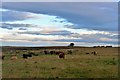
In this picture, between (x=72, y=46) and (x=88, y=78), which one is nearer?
Result: (x=88, y=78)

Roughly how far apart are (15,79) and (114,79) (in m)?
6.44

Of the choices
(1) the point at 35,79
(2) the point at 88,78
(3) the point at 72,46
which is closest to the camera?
(1) the point at 35,79

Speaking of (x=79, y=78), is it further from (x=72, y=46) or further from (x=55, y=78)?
(x=72, y=46)

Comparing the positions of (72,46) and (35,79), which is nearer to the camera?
(35,79)

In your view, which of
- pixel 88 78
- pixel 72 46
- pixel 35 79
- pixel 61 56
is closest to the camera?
pixel 35 79

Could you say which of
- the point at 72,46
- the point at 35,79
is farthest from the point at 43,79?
the point at 72,46

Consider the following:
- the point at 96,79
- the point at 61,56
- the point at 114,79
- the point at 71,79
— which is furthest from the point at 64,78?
the point at 61,56

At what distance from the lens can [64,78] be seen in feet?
63.1

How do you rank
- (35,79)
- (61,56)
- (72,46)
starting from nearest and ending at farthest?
(35,79)
(61,56)
(72,46)

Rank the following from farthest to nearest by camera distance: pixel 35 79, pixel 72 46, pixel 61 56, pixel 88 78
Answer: pixel 72 46 < pixel 61 56 < pixel 88 78 < pixel 35 79

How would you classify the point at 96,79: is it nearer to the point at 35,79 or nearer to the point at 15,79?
the point at 35,79

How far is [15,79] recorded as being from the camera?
18656 millimetres

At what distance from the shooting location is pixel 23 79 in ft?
61.4

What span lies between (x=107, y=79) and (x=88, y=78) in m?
1.24
